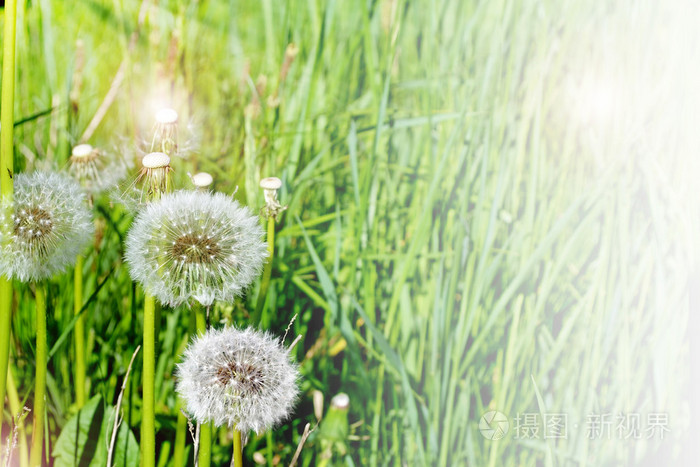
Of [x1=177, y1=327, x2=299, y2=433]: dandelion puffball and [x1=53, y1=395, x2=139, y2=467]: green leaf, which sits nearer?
[x1=177, y1=327, x2=299, y2=433]: dandelion puffball

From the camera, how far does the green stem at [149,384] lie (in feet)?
1.86

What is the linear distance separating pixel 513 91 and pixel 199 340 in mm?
482

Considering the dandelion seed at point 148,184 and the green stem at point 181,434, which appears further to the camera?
the green stem at point 181,434

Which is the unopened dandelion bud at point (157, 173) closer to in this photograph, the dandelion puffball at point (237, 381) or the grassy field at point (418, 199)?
the grassy field at point (418, 199)

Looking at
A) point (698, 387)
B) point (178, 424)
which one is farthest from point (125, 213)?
point (698, 387)

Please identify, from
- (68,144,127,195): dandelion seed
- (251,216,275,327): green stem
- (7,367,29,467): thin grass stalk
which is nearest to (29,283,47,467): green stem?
(7,367,29,467): thin grass stalk

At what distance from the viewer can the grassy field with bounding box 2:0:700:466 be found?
0.67 meters

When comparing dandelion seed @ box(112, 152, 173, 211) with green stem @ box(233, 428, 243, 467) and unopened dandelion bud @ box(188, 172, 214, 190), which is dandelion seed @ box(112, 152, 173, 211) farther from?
green stem @ box(233, 428, 243, 467)

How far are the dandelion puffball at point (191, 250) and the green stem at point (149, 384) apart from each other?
2 centimetres

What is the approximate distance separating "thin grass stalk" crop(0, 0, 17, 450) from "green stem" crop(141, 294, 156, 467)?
0.54 feet

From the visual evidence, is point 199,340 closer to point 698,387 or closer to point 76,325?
point 76,325

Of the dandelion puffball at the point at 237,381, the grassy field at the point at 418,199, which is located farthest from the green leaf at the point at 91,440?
the dandelion puffball at the point at 237,381

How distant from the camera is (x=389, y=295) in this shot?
0.68m

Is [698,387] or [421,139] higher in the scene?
[421,139]
